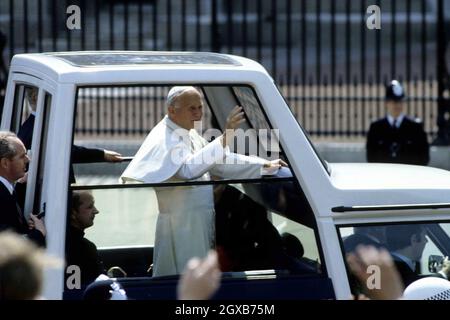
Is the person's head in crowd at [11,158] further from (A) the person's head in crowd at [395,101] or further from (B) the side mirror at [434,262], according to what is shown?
(A) the person's head in crowd at [395,101]

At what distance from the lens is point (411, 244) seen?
15.6 feet

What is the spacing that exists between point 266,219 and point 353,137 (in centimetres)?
991

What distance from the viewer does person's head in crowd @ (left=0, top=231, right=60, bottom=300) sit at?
9.68ft

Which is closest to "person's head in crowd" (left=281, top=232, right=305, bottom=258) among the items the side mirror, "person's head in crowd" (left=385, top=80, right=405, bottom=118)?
the side mirror

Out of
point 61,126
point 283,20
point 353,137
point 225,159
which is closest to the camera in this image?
point 61,126

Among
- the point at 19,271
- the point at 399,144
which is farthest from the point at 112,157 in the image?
the point at 399,144

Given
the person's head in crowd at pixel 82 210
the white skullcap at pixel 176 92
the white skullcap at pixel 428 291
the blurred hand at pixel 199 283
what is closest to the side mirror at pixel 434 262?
the white skullcap at pixel 428 291

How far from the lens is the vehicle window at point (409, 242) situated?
464cm

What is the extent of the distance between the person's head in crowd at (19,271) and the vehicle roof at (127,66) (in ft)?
4.91

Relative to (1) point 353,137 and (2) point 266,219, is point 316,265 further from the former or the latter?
(1) point 353,137

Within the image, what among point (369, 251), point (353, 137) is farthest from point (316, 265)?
point (353, 137)

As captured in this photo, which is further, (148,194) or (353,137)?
(353,137)

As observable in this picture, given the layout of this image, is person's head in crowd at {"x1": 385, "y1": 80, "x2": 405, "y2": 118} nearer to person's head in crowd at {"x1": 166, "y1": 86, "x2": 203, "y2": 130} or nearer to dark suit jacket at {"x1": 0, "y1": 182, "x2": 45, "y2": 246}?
person's head in crowd at {"x1": 166, "y1": 86, "x2": 203, "y2": 130}
